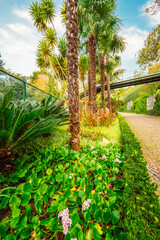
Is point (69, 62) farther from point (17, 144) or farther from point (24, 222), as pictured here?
point (24, 222)

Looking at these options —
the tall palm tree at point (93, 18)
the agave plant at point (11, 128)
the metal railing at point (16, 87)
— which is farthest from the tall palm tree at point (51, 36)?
the agave plant at point (11, 128)

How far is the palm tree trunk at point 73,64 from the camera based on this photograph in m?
2.22

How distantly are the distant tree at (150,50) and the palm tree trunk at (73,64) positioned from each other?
43.7ft

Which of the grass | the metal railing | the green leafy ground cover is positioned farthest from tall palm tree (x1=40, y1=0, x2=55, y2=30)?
the green leafy ground cover

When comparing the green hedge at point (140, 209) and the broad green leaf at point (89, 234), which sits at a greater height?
the green hedge at point (140, 209)

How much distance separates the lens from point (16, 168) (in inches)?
56.3

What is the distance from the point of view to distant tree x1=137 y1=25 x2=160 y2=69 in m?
11.1

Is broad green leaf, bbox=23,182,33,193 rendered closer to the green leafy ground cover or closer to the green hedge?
the green leafy ground cover

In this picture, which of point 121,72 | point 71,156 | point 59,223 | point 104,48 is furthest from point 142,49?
point 59,223

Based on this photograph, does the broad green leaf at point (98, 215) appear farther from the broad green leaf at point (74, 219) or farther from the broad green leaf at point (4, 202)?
the broad green leaf at point (4, 202)

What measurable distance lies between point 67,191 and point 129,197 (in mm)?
611

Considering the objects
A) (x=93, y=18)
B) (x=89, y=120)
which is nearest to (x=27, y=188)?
(x=89, y=120)

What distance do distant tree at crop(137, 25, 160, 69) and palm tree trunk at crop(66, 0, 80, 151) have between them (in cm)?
1331

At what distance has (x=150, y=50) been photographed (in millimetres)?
12195
